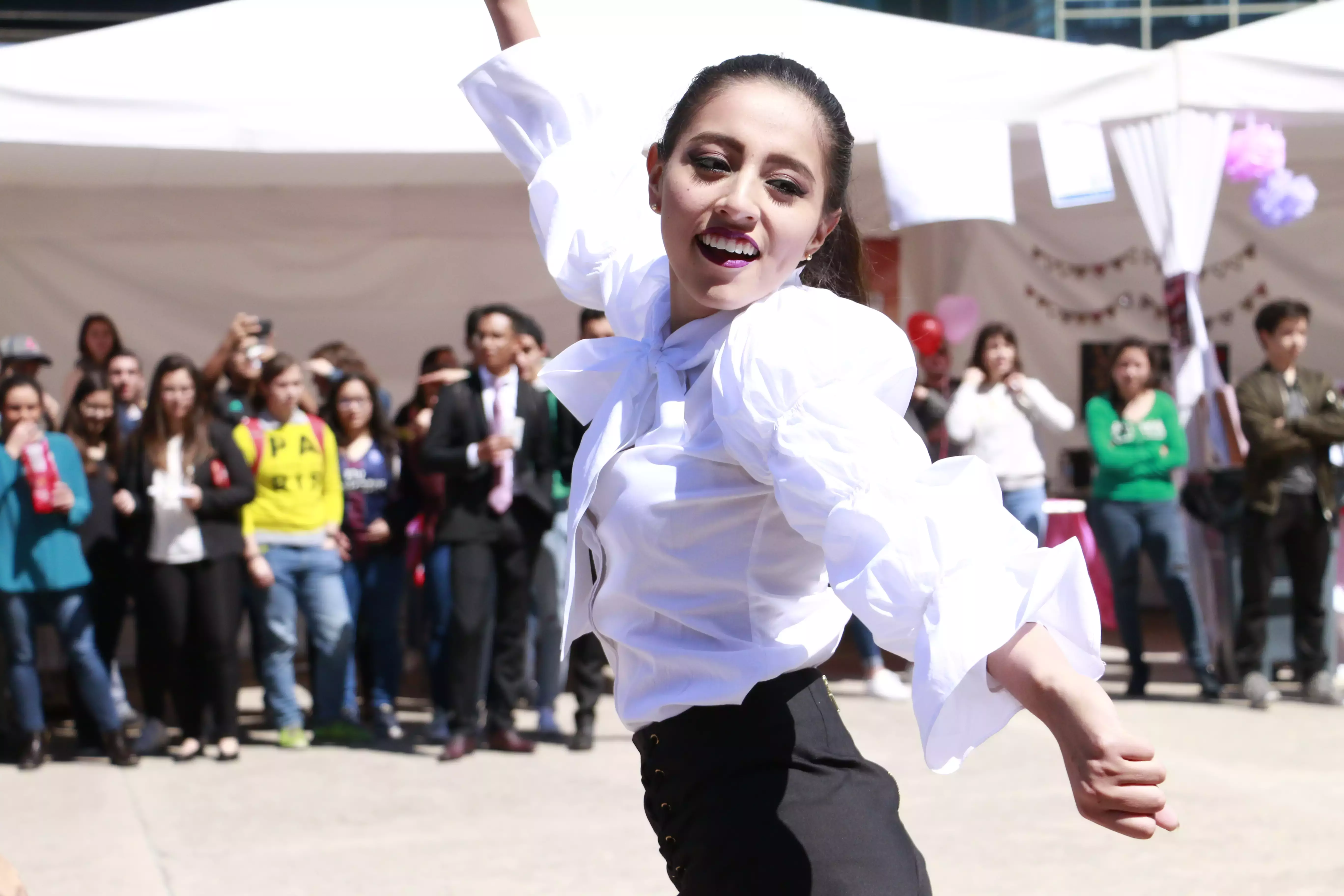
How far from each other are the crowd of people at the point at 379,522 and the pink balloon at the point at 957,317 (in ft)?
4.61

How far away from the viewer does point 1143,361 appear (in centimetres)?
677

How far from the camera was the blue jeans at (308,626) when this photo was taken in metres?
6.05

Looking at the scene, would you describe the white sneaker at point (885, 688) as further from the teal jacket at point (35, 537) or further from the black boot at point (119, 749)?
the teal jacket at point (35, 537)

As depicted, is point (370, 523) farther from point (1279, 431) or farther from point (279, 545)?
point (1279, 431)

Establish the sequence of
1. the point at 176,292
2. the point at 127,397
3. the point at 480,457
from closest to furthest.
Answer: the point at 480,457 → the point at 127,397 → the point at 176,292

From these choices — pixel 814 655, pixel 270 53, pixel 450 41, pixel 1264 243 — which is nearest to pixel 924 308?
pixel 1264 243

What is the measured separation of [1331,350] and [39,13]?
10247 mm

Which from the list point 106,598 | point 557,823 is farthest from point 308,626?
point 557,823

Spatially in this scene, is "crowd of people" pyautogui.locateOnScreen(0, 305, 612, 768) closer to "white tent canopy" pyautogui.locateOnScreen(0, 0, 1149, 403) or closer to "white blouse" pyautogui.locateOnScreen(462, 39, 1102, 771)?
"white tent canopy" pyautogui.locateOnScreen(0, 0, 1149, 403)

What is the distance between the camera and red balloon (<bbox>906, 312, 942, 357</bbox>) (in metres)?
7.75

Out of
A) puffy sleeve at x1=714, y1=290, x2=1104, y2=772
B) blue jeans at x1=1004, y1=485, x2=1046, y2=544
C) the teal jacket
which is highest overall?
puffy sleeve at x1=714, y1=290, x2=1104, y2=772

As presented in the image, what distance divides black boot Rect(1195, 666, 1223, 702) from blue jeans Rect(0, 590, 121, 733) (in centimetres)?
464

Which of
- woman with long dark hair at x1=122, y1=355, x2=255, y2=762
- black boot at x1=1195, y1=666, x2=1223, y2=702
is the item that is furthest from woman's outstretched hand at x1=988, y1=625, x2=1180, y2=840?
black boot at x1=1195, y1=666, x2=1223, y2=702

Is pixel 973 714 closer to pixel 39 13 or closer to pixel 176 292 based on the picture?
pixel 176 292
